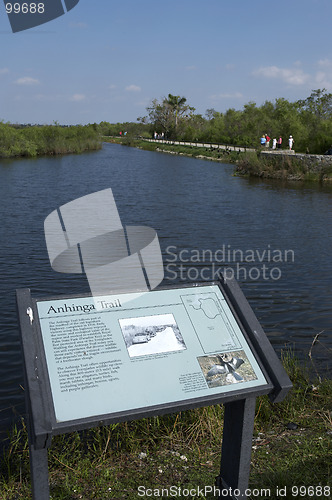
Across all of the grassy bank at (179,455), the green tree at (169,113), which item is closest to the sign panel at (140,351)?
the grassy bank at (179,455)

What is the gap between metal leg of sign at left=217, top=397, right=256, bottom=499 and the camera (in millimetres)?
2727

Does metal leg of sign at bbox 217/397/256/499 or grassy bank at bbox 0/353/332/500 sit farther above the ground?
metal leg of sign at bbox 217/397/256/499

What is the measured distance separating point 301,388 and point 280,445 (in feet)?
3.52

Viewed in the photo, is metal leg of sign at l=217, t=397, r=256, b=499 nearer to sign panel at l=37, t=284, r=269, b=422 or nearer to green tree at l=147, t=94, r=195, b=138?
sign panel at l=37, t=284, r=269, b=422

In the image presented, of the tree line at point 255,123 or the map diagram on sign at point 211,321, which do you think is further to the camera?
the tree line at point 255,123

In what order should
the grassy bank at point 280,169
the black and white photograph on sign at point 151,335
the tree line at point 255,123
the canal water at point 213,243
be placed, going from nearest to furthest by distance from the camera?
the black and white photograph on sign at point 151,335 < the canal water at point 213,243 < the grassy bank at point 280,169 < the tree line at point 255,123

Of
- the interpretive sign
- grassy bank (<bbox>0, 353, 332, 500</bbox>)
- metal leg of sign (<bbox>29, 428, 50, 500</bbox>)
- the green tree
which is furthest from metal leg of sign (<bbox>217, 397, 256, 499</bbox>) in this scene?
Result: the green tree

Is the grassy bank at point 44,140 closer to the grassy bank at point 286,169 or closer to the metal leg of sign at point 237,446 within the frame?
the grassy bank at point 286,169

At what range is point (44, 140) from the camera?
156 feet

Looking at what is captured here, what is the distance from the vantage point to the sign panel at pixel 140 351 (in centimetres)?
239

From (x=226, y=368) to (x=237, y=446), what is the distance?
454 millimetres

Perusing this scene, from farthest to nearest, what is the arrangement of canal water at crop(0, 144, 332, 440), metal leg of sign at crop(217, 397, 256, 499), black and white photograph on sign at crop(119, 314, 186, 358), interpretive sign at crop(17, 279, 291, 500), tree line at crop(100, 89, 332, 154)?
tree line at crop(100, 89, 332, 154) → canal water at crop(0, 144, 332, 440) → metal leg of sign at crop(217, 397, 256, 499) → black and white photograph on sign at crop(119, 314, 186, 358) → interpretive sign at crop(17, 279, 291, 500)

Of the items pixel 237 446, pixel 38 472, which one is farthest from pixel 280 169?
pixel 38 472

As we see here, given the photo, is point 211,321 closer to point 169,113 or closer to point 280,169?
point 280,169
